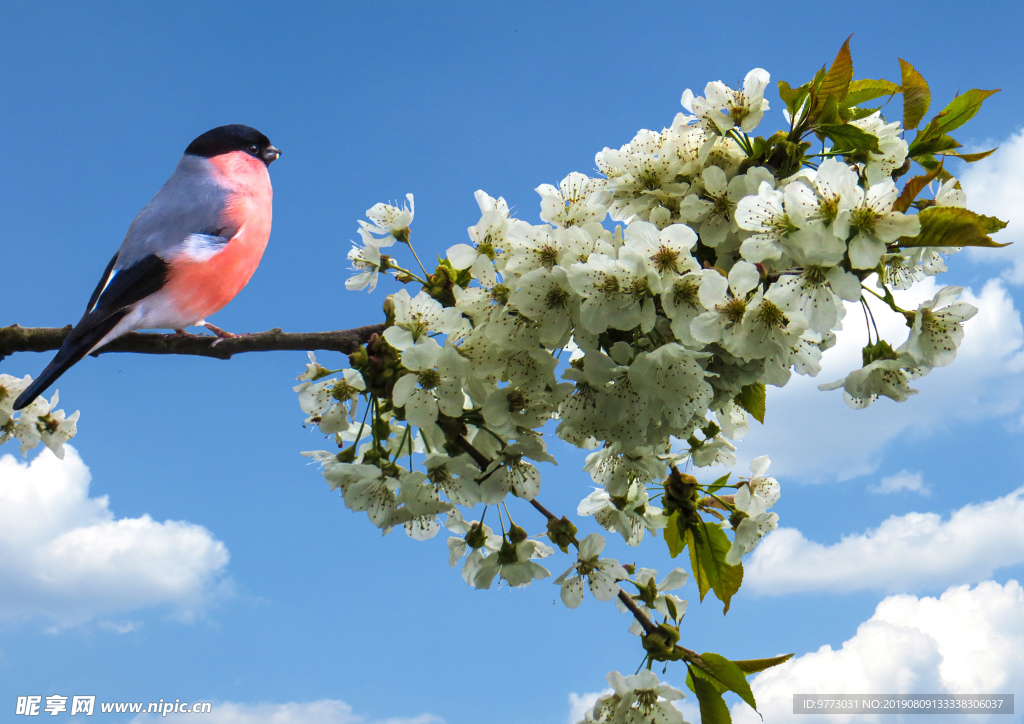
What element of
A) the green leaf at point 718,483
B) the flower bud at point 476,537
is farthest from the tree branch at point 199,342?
the green leaf at point 718,483

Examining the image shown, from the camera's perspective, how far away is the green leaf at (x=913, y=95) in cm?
178

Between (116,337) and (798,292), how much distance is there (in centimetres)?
224

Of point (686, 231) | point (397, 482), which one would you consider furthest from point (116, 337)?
point (686, 231)

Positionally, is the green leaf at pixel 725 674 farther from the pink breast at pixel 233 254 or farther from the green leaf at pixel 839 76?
the pink breast at pixel 233 254

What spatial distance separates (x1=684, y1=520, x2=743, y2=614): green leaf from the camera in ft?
6.94

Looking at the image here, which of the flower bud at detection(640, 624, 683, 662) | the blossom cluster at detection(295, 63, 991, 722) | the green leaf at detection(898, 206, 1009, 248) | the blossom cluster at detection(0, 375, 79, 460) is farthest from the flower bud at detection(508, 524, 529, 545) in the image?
the blossom cluster at detection(0, 375, 79, 460)

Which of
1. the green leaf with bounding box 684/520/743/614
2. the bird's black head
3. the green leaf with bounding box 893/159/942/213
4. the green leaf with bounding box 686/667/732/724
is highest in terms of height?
the bird's black head

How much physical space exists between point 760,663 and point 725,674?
179mm

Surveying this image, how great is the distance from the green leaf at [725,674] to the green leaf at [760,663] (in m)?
0.10

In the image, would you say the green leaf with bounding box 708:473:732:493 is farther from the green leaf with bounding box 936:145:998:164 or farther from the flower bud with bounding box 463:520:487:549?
the green leaf with bounding box 936:145:998:164

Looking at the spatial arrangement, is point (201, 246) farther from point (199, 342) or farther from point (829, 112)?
point (829, 112)

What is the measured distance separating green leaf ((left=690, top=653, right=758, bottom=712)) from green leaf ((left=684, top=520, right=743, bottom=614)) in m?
0.21

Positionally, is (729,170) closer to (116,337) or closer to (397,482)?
(397,482)

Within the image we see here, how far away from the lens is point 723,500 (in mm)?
2191
